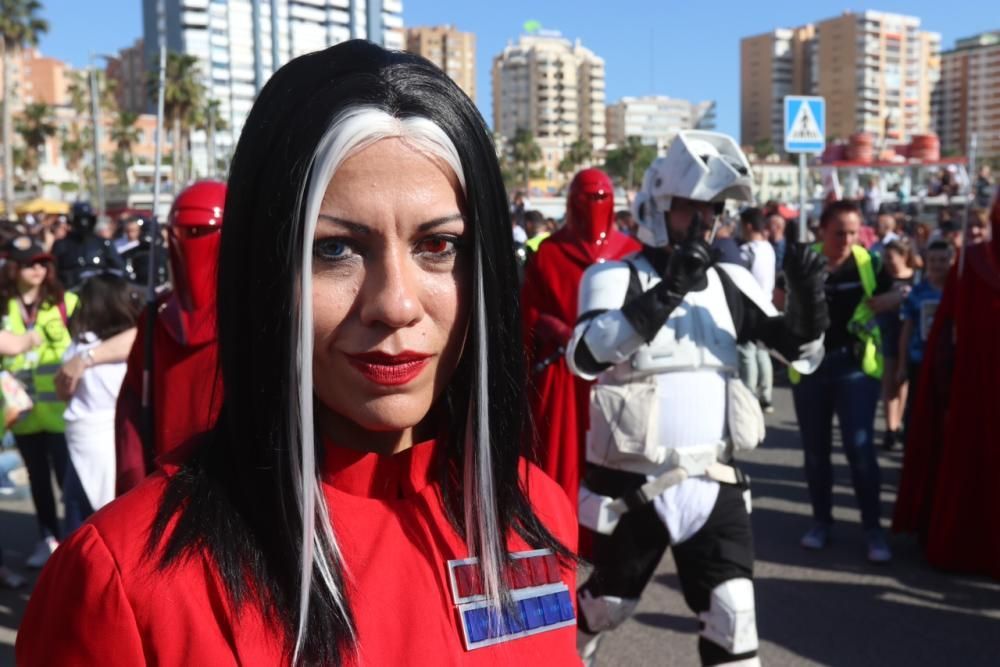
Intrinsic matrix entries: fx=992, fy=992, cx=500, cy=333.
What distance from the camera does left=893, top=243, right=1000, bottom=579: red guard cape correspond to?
5113 mm

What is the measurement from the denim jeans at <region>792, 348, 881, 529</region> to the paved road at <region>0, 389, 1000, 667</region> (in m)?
0.30

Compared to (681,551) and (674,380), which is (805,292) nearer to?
(674,380)

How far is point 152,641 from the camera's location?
1009mm

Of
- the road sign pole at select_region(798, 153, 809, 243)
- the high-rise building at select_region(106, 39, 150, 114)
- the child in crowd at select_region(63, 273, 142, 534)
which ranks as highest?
the high-rise building at select_region(106, 39, 150, 114)

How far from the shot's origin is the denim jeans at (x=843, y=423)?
5613 mm

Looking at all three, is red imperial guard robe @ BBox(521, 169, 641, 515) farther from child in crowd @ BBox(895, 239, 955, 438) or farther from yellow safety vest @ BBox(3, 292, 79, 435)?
child in crowd @ BBox(895, 239, 955, 438)

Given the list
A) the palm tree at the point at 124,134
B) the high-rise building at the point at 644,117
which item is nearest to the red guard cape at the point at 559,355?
the palm tree at the point at 124,134

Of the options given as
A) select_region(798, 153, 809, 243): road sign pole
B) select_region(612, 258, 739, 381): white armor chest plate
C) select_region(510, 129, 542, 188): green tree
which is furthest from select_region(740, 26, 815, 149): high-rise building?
select_region(612, 258, 739, 381): white armor chest plate

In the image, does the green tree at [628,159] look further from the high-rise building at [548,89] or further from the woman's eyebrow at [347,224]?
the woman's eyebrow at [347,224]

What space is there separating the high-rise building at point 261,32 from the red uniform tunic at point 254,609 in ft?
4.09

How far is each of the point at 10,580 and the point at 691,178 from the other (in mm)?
4117

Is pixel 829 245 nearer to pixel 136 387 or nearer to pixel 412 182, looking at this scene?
pixel 136 387

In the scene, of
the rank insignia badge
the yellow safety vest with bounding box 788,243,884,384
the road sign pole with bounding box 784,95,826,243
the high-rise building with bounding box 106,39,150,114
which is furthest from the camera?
the high-rise building with bounding box 106,39,150,114

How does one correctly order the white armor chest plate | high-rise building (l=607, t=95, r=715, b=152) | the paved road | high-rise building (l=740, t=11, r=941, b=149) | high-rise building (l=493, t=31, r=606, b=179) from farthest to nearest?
high-rise building (l=607, t=95, r=715, b=152) → high-rise building (l=493, t=31, r=606, b=179) → high-rise building (l=740, t=11, r=941, b=149) → the paved road → the white armor chest plate
